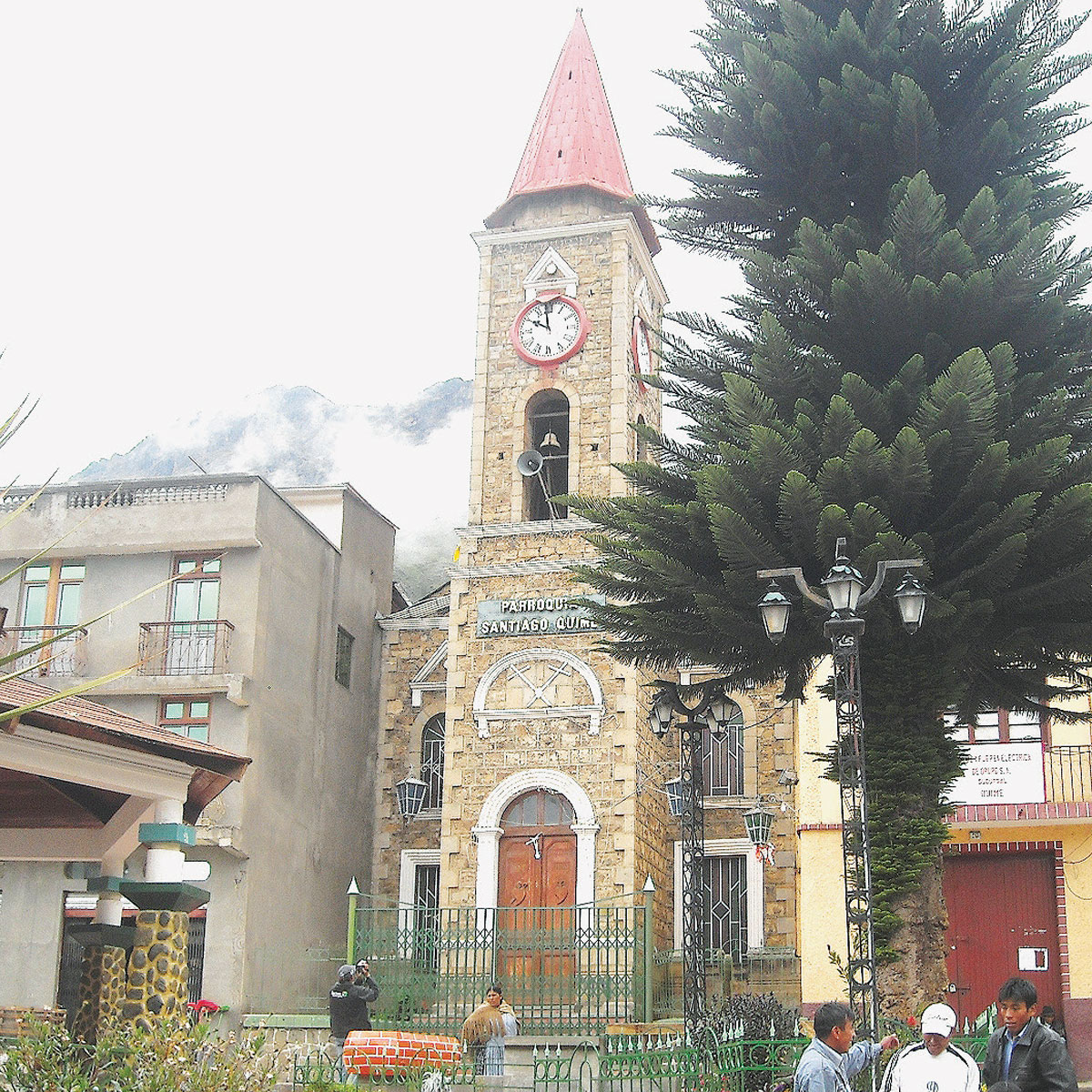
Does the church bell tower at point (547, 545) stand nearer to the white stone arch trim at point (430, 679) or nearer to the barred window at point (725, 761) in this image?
the barred window at point (725, 761)

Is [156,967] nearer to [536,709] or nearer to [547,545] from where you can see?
[536,709]

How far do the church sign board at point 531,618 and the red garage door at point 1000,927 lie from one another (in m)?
7.43

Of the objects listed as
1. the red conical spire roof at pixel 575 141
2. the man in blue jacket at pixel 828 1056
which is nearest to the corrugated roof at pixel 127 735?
the man in blue jacket at pixel 828 1056

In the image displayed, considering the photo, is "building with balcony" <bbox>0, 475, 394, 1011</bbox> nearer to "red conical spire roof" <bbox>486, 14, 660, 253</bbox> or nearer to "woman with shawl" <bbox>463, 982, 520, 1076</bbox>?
"red conical spire roof" <bbox>486, 14, 660, 253</bbox>

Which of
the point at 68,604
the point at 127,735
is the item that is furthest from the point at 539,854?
the point at 127,735

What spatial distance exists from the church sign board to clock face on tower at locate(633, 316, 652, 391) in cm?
443

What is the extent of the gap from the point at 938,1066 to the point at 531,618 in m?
17.7

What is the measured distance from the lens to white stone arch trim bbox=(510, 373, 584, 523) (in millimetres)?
25938

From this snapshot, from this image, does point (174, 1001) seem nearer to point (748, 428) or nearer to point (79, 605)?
point (748, 428)

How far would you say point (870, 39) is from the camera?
12914 millimetres

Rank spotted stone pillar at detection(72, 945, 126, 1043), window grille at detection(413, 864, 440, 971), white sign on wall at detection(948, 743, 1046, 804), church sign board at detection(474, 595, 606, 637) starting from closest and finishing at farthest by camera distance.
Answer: spotted stone pillar at detection(72, 945, 126, 1043) < white sign on wall at detection(948, 743, 1046, 804) < window grille at detection(413, 864, 440, 971) < church sign board at detection(474, 595, 606, 637)

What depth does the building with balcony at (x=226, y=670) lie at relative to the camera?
78.4ft

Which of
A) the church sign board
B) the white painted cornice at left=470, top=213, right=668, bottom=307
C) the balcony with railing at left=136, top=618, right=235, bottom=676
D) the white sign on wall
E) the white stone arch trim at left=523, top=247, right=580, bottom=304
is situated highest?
the white painted cornice at left=470, top=213, right=668, bottom=307

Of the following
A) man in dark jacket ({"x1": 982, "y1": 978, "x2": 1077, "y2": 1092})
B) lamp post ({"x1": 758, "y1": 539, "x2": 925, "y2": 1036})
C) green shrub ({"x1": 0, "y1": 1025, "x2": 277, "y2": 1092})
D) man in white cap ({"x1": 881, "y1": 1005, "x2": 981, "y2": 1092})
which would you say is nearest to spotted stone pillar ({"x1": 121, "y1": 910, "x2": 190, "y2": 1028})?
green shrub ({"x1": 0, "y1": 1025, "x2": 277, "y2": 1092})
